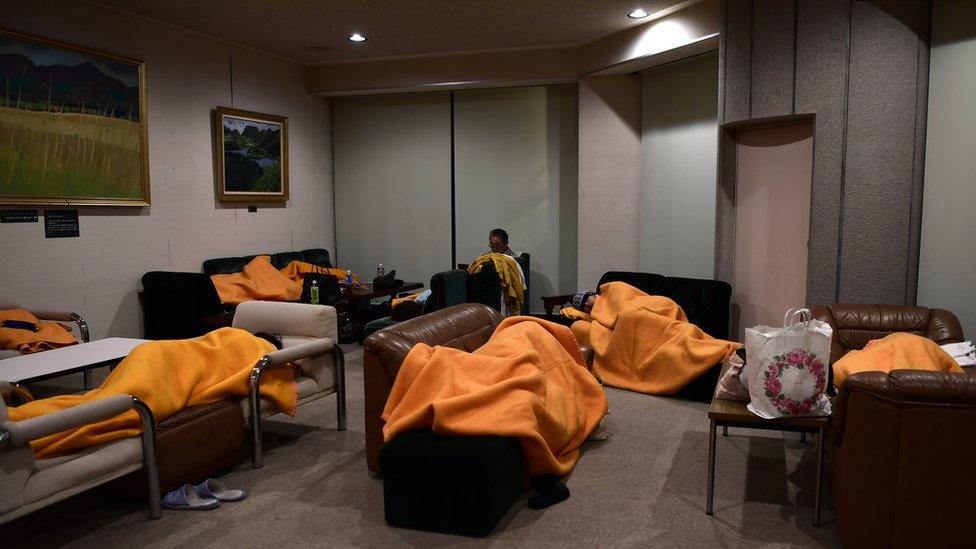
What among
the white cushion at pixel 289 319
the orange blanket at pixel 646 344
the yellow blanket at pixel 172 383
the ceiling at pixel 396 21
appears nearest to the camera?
the yellow blanket at pixel 172 383

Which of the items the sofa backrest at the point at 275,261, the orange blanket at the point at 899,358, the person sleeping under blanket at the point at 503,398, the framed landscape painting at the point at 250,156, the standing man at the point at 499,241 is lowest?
the person sleeping under blanket at the point at 503,398

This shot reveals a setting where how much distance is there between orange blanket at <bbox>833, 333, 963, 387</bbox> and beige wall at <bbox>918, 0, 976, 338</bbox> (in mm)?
1625

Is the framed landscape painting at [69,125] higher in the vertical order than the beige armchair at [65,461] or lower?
higher

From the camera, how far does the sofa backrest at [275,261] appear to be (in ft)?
22.2

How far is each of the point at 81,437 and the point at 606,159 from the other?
5.59 m

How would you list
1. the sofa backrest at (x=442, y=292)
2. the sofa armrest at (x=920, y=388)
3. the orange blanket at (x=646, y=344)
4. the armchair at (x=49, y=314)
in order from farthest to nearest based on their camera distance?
the sofa backrest at (x=442, y=292) → the armchair at (x=49, y=314) → the orange blanket at (x=646, y=344) → the sofa armrest at (x=920, y=388)

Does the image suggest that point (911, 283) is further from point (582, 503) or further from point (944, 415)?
point (582, 503)

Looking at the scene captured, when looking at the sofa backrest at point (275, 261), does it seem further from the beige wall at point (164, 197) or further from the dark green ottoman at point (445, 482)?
the dark green ottoman at point (445, 482)

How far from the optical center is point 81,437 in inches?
110

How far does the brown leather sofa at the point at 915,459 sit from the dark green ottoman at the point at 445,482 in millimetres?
1381

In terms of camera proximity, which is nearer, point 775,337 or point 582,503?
point 775,337

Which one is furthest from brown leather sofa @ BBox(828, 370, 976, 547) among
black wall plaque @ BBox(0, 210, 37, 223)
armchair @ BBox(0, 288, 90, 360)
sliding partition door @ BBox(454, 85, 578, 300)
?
black wall plaque @ BBox(0, 210, 37, 223)

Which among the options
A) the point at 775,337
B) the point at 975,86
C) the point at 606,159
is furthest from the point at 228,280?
the point at 975,86

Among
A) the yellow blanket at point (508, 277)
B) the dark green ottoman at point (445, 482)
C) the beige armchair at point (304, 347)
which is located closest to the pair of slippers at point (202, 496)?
the beige armchair at point (304, 347)
